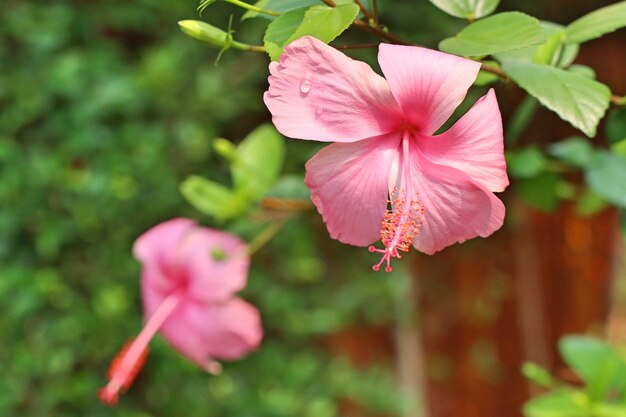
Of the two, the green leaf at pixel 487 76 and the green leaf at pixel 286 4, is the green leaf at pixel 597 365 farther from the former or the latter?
the green leaf at pixel 286 4

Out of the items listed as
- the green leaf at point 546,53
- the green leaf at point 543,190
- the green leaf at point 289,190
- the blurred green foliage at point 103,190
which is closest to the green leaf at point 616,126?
the green leaf at point 546,53

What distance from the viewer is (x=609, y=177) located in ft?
2.27

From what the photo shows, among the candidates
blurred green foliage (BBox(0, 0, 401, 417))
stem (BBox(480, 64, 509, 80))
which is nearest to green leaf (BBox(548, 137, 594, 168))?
stem (BBox(480, 64, 509, 80))

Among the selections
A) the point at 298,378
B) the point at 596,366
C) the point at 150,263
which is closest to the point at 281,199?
the point at 150,263

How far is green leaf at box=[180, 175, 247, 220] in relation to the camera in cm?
86

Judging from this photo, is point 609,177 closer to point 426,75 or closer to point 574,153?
point 574,153

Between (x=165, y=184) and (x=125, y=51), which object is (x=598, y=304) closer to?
(x=165, y=184)

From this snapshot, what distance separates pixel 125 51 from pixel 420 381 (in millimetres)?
1390

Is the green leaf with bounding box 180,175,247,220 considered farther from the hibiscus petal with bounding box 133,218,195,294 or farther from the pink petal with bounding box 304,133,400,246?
the pink petal with bounding box 304,133,400,246

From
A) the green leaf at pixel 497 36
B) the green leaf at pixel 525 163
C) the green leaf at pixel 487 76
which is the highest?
the green leaf at pixel 497 36

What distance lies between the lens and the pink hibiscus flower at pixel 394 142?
0.38 metres

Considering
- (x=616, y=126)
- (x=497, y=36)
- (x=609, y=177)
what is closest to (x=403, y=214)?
(x=497, y=36)

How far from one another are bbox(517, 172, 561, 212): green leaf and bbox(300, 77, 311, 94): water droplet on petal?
1.61ft

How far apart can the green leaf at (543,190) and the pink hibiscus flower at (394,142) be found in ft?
1.36
